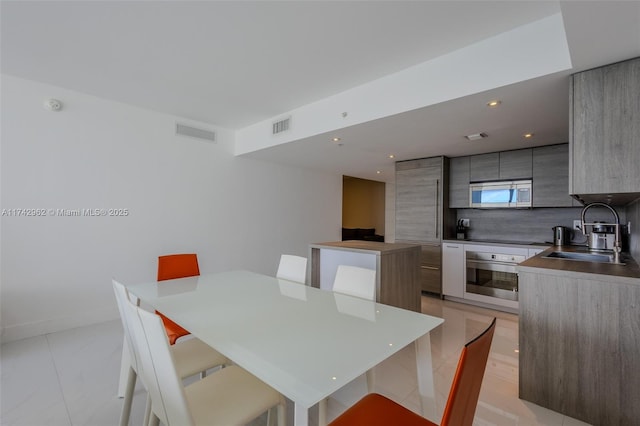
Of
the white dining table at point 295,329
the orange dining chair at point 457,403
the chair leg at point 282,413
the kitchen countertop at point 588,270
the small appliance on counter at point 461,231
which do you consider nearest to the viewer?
the orange dining chair at point 457,403

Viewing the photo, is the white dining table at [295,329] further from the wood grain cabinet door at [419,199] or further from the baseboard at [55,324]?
the wood grain cabinet door at [419,199]

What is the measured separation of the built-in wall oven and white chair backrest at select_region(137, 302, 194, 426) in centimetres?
391

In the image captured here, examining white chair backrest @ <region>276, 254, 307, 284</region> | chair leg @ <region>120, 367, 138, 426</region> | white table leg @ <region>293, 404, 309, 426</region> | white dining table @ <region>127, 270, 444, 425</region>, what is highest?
white chair backrest @ <region>276, 254, 307, 284</region>

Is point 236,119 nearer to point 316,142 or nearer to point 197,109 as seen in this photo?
point 197,109

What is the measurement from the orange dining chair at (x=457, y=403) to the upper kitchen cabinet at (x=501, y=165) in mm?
3736

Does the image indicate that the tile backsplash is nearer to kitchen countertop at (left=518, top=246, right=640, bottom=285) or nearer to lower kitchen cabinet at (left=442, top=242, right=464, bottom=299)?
lower kitchen cabinet at (left=442, top=242, right=464, bottom=299)

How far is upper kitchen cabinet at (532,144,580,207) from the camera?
3570mm

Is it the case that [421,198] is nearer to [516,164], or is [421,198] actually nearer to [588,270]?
[516,164]

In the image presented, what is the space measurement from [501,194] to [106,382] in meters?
4.82

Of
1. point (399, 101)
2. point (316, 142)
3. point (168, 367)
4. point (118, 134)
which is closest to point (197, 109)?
point (118, 134)

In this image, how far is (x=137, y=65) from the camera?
253 cm

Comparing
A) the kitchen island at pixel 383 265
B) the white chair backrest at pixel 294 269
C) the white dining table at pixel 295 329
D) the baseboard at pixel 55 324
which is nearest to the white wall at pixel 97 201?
the baseboard at pixel 55 324

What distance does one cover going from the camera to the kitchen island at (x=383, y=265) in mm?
2703

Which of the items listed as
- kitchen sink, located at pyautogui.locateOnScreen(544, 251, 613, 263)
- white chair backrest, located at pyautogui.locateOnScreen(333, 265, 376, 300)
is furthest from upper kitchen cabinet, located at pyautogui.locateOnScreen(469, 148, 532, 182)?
white chair backrest, located at pyautogui.locateOnScreen(333, 265, 376, 300)
